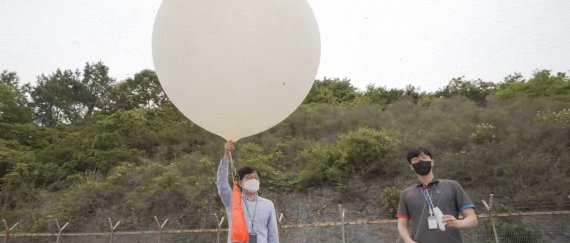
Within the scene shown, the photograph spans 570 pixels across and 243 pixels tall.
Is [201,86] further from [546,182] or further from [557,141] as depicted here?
[557,141]

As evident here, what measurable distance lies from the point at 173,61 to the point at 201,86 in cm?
28

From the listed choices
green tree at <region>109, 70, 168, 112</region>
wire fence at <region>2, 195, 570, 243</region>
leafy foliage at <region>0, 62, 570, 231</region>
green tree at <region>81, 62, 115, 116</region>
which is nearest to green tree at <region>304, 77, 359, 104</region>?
leafy foliage at <region>0, 62, 570, 231</region>

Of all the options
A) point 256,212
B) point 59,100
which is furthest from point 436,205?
point 59,100

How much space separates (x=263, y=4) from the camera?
2766 millimetres

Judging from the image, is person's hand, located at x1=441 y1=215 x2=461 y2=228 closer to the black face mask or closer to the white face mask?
the black face mask

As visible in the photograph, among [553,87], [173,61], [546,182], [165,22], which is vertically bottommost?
[546,182]

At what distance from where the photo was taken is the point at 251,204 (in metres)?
3.03

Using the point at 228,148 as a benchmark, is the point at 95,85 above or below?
above

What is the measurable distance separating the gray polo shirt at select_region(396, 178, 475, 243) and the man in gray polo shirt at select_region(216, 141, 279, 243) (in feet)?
3.17

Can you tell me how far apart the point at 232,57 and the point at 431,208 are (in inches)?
61.3

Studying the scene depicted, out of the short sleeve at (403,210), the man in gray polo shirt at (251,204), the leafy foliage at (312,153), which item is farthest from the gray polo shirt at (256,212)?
the leafy foliage at (312,153)

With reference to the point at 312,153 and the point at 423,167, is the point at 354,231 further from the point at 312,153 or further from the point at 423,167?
the point at 423,167

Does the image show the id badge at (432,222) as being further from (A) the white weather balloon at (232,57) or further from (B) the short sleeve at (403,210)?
(A) the white weather balloon at (232,57)

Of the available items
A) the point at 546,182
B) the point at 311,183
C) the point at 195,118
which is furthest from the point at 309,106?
the point at 195,118
